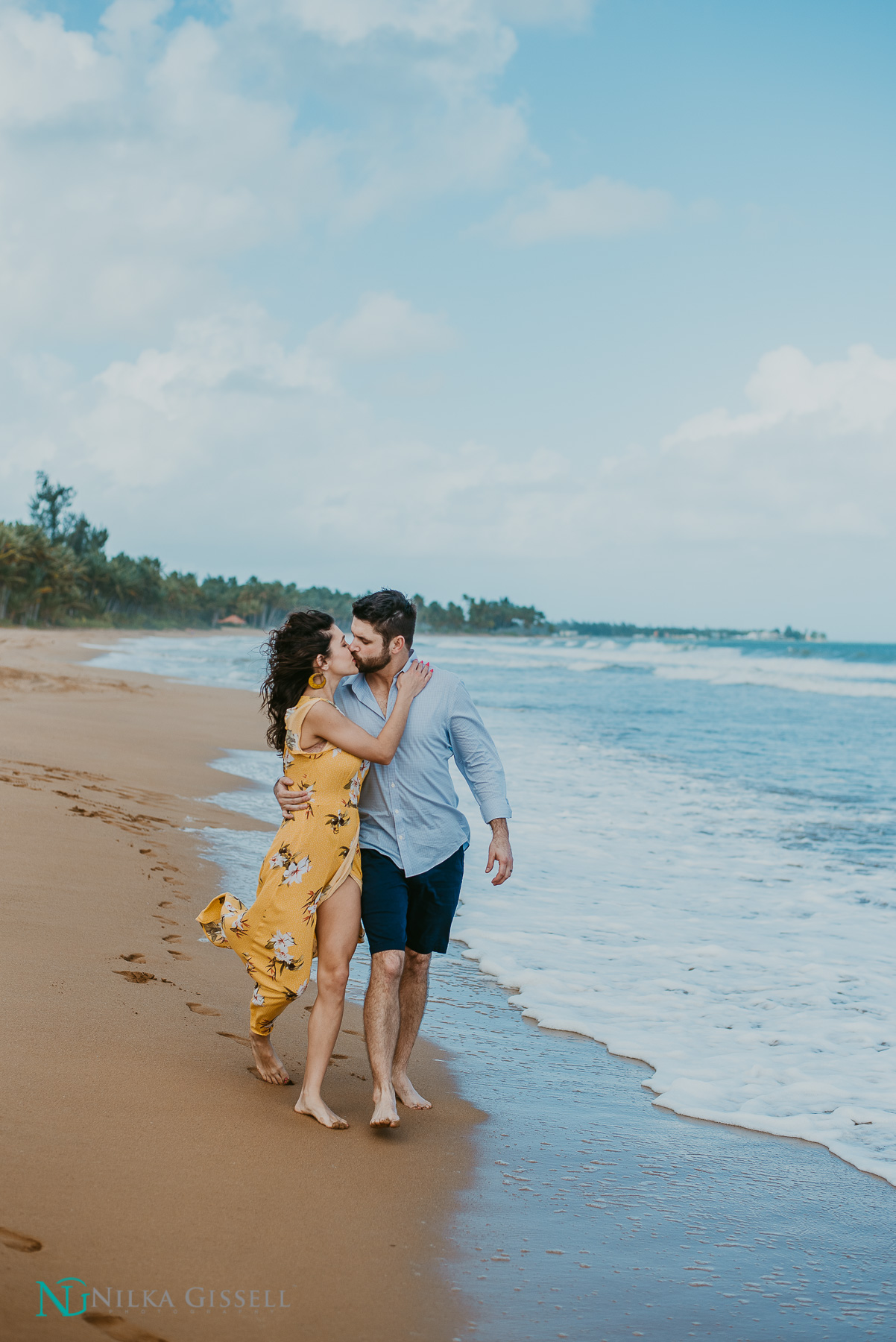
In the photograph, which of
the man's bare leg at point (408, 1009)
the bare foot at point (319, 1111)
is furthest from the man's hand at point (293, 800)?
the bare foot at point (319, 1111)

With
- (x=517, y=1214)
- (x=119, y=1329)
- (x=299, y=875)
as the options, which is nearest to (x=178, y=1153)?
(x=119, y=1329)

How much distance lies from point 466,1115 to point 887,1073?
6.53 ft

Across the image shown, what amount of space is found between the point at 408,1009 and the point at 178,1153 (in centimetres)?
102

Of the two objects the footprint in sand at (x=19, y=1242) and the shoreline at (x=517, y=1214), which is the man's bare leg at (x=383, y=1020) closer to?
the shoreline at (x=517, y=1214)

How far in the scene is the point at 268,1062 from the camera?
11.8ft

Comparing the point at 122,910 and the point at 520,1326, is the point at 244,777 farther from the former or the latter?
the point at 520,1326

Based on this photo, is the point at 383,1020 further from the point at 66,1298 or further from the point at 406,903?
the point at 66,1298

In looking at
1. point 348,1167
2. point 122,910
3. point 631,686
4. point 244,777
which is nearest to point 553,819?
point 244,777

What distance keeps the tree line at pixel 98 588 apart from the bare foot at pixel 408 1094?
23032 mm

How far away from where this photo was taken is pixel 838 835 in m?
10.1

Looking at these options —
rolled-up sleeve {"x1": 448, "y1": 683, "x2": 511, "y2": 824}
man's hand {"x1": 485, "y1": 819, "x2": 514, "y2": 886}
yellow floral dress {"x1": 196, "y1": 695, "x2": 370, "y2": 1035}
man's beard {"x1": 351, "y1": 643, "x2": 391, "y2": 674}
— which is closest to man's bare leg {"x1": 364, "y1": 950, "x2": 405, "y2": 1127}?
yellow floral dress {"x1": 196, "y1": 695, "x2": 370, "y2": 1035}

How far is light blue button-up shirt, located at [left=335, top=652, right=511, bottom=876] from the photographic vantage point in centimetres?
362

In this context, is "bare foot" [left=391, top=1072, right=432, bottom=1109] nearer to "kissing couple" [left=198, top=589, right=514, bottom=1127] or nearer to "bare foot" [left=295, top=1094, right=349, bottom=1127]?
"kissing couple" [left=198, top=589, right=514, bottom=1127]

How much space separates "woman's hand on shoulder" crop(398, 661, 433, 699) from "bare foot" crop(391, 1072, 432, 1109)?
4.63 ft
